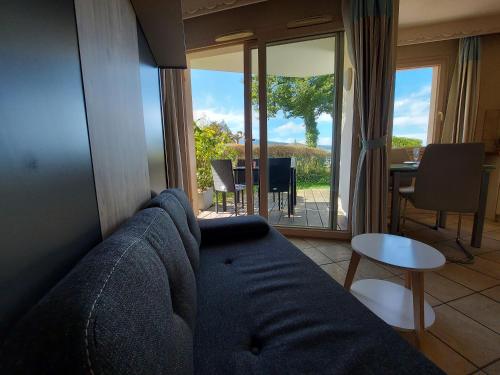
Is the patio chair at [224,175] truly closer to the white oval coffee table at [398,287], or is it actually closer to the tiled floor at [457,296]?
the tiled floor at [457,296]

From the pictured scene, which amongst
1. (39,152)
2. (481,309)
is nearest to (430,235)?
(481,309)

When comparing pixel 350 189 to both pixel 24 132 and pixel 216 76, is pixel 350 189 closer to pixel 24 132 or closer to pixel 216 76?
pixel 24 132

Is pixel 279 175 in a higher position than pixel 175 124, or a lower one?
lower

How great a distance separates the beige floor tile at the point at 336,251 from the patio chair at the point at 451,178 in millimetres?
845

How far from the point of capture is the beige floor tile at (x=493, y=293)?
1.68 metres

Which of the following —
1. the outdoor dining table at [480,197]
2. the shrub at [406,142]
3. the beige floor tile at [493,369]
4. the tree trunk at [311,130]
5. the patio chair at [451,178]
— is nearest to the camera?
the beige floor tile at [493,369]

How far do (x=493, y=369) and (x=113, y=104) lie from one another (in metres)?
2.03

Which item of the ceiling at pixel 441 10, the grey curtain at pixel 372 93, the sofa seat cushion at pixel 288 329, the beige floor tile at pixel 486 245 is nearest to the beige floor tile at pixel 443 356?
the sofa seat cushion at pixel 288 329

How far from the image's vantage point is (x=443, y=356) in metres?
1.22

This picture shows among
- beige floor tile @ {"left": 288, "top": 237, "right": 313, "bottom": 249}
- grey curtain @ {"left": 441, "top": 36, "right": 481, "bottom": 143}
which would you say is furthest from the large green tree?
grey curtain @ {"left": 441, "top": 36, "right": 481, "bottom": 143}

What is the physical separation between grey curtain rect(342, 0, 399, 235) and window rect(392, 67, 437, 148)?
4.77ft

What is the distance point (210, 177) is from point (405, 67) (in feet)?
11.0

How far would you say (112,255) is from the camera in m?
0.58

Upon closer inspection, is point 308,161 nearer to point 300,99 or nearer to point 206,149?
point 300,99
